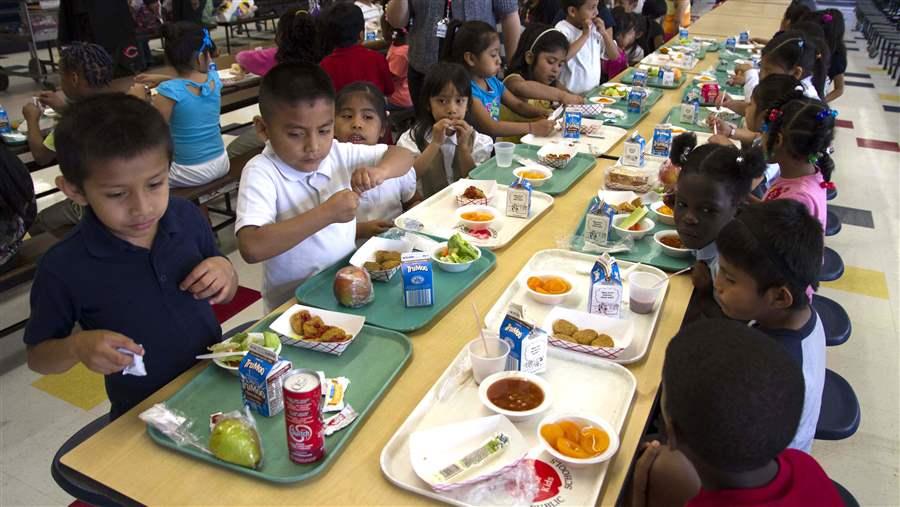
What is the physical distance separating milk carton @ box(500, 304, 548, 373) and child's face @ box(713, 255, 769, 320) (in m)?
0.46

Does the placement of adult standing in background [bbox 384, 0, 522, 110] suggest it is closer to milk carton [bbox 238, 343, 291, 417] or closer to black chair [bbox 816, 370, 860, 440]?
black chair [bbox 816, 370, 860, 440]

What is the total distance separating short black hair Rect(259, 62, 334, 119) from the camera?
166cm

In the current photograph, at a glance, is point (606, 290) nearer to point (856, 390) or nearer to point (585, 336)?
point (585, 336)

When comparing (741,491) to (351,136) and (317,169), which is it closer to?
(317,169)

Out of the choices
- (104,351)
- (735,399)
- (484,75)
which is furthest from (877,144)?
(104,351)

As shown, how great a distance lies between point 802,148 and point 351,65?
264 cm

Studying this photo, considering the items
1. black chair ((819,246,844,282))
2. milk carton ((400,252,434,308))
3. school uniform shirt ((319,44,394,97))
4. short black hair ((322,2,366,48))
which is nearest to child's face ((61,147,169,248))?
milk carton ((400,252,434,308))

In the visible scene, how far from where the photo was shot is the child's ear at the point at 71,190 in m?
1.24

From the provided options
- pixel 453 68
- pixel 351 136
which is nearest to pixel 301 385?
pixel 351 136

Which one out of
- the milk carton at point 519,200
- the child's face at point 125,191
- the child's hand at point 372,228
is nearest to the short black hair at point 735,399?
the child's face at point 125,191

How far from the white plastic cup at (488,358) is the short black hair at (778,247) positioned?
1.89 feet

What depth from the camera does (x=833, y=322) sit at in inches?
81.0

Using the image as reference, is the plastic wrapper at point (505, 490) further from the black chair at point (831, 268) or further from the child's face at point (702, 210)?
the black chair at point (831, 268)

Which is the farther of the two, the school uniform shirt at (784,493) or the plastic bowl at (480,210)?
the plastic bowl at (480,210)
